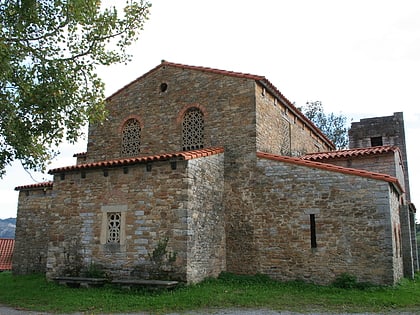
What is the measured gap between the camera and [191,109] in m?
15.5

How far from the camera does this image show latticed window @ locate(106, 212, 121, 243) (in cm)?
1262

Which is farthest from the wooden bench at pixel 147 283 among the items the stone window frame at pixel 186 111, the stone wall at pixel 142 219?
the stone window frame at pixel 186 111

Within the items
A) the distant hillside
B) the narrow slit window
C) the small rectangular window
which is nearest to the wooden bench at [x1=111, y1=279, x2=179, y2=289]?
the narrow slit window

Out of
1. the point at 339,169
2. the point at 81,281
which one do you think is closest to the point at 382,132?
the point at 339,169

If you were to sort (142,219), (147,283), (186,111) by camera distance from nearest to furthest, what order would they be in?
(147,283)
(142,219)
(186,111)

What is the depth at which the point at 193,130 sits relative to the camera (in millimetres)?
15344

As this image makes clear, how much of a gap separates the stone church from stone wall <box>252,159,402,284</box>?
0.10ft

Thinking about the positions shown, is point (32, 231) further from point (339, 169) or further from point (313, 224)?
point (339, 169)

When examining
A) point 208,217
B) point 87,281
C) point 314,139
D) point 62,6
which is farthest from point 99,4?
point 314,139

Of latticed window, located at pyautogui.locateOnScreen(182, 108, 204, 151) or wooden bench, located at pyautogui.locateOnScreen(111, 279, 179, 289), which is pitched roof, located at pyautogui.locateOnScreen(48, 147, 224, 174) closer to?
latticed window, located at pyautogui.locateOnScreen(182, 108, 204, 151)

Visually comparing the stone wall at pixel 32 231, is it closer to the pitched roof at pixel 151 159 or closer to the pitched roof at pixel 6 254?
the pitched roof at pixel 6 254

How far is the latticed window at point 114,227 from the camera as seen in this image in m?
12.6

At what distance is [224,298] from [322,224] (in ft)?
12.9

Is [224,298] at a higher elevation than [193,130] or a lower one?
lower
